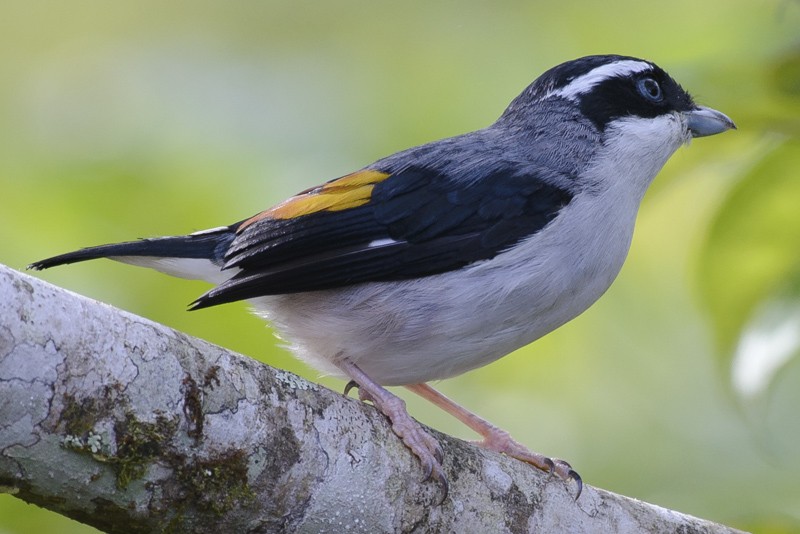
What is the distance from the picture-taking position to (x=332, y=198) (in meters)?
3.74

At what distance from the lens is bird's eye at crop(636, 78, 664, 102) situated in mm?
4371

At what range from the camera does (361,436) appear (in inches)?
113

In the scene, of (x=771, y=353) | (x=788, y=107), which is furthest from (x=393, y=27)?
(x=771, y=353)

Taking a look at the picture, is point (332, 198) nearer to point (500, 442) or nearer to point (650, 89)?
point (500, 442)

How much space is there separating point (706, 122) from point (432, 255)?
1.48 m

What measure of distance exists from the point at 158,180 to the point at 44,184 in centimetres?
56

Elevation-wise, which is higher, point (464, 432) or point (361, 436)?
point (361, 436)

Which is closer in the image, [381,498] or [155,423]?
[155,423]

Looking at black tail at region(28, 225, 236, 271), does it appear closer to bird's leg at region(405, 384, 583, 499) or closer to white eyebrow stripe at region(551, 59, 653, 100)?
bird's leg at region(405, 384, 583, 499)

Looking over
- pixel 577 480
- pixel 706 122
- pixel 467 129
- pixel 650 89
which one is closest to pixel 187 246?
pixel 577 480

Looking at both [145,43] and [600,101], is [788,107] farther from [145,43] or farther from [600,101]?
[145,43]

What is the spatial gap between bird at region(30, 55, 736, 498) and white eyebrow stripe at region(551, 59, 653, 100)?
0.30 m

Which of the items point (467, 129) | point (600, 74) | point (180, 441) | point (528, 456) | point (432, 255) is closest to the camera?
point (180, 441)

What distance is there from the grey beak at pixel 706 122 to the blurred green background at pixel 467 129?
2.3 inches
